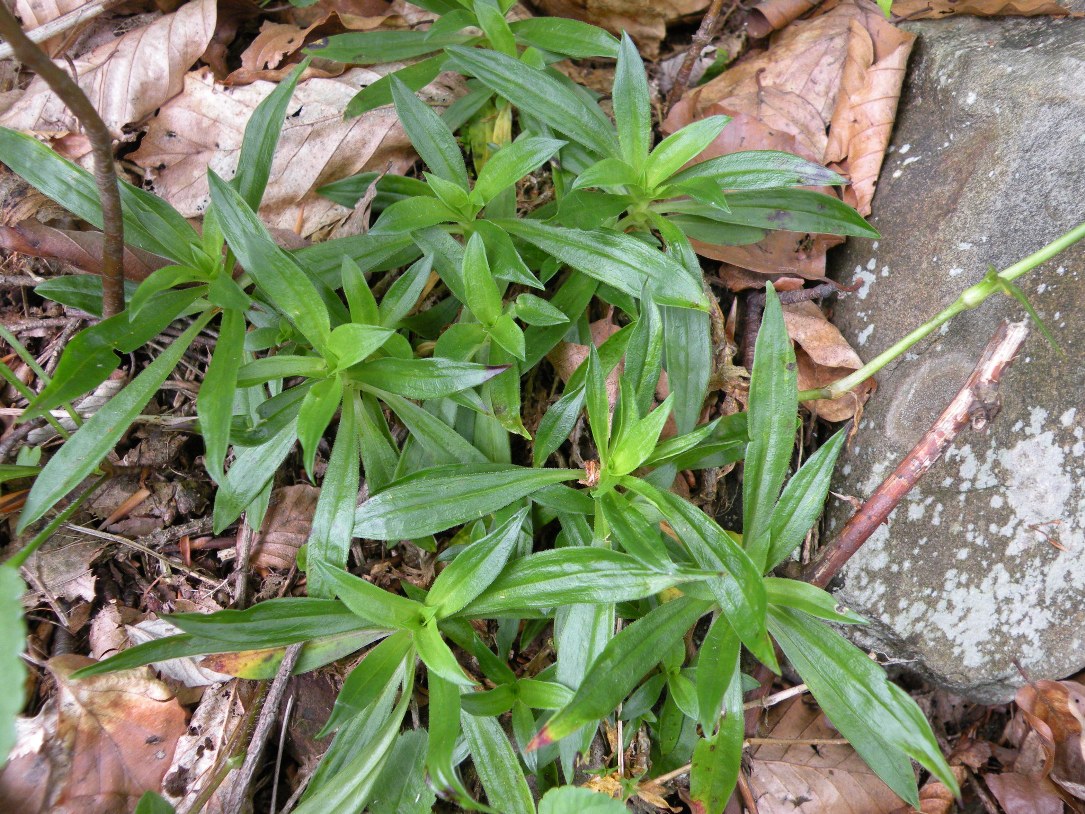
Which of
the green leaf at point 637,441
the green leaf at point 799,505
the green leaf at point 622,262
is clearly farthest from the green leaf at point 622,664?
the green leaf at point 622,262

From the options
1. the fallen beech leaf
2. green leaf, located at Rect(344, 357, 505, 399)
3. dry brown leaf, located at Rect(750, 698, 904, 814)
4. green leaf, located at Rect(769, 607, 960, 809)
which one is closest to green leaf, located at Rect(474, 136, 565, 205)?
green leaf, located at Rect(344, 357, 505, 399)

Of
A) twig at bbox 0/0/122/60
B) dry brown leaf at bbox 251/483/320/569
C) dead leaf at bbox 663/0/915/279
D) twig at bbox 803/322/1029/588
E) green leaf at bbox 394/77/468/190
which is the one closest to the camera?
twig at bbox 803/322/1029/588

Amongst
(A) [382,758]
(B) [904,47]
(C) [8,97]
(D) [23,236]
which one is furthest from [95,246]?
(B) [904,47]

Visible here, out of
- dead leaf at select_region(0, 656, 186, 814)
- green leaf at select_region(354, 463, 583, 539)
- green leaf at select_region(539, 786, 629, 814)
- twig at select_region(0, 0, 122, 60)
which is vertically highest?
twig at select_region(0, 0, 122, 60)

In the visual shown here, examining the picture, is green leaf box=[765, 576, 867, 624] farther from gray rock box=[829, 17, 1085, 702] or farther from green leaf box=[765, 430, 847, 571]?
gray rock box=[829, 17, 1085, 702]

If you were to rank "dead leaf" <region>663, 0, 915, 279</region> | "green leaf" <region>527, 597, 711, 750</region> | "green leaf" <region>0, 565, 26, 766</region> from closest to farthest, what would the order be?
"green leaf" <region>0, 565, 26, 766</region>
"green leaf" <region>527, 597, 711, 750</region>
"dead leaf" <region>663, 0, 915, 279</region>

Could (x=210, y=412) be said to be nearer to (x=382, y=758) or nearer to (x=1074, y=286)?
(x=382, y=758)
